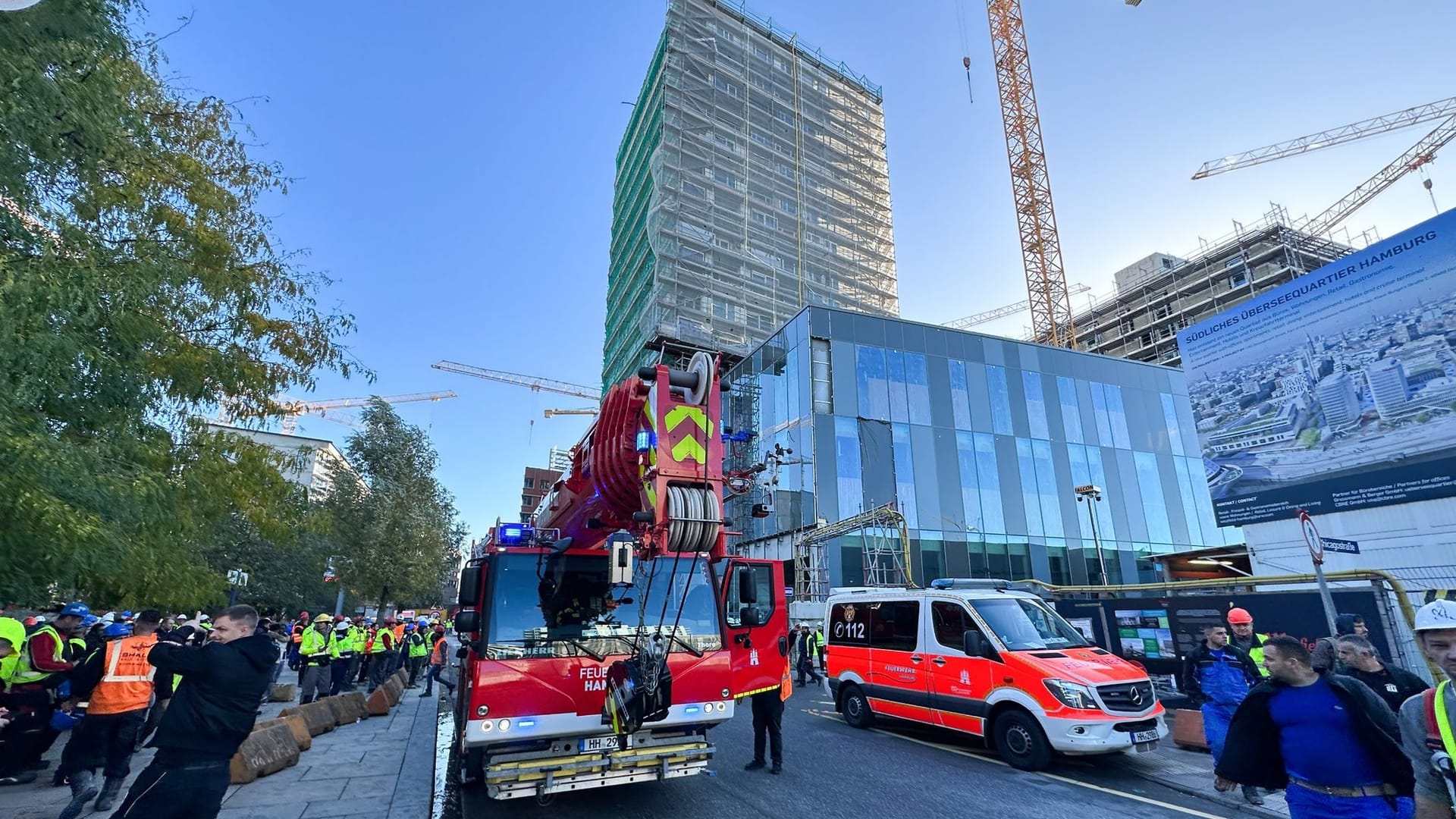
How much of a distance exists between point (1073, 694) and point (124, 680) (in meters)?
9.45

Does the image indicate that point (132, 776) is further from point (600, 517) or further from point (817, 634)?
point (817, 634)

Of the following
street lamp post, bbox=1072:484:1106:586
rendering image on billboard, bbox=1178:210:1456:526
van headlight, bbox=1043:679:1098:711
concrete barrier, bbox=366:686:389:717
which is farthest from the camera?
street lamp post, bbox=1072:484:1106:586

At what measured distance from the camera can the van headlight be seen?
7.19m

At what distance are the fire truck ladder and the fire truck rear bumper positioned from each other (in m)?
17.4

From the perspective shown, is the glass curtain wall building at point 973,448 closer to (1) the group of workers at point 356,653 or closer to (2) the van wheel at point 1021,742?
(1) the group of workers at point 356,653

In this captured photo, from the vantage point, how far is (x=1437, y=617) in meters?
2.69

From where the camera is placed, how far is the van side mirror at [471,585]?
6.05m

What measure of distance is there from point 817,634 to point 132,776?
15654 millimetres

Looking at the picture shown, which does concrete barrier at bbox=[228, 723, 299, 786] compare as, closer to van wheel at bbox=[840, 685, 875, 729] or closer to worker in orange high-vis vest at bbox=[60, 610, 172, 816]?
worker in orange high-vis vest at bbox=[60, 610, 172, 816]

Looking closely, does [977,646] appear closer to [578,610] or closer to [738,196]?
[578,610]

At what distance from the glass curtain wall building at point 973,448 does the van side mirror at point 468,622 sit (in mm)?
21555

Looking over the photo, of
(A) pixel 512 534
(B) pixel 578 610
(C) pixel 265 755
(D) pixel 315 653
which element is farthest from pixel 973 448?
(C) pixel 265 755

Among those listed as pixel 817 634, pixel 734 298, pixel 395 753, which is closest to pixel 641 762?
pixel 395 753

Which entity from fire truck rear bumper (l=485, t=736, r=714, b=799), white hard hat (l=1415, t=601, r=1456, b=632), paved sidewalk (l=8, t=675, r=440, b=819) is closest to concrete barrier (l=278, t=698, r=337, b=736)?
paved sidewalk (l=8, t=675, r=440, b=819)
